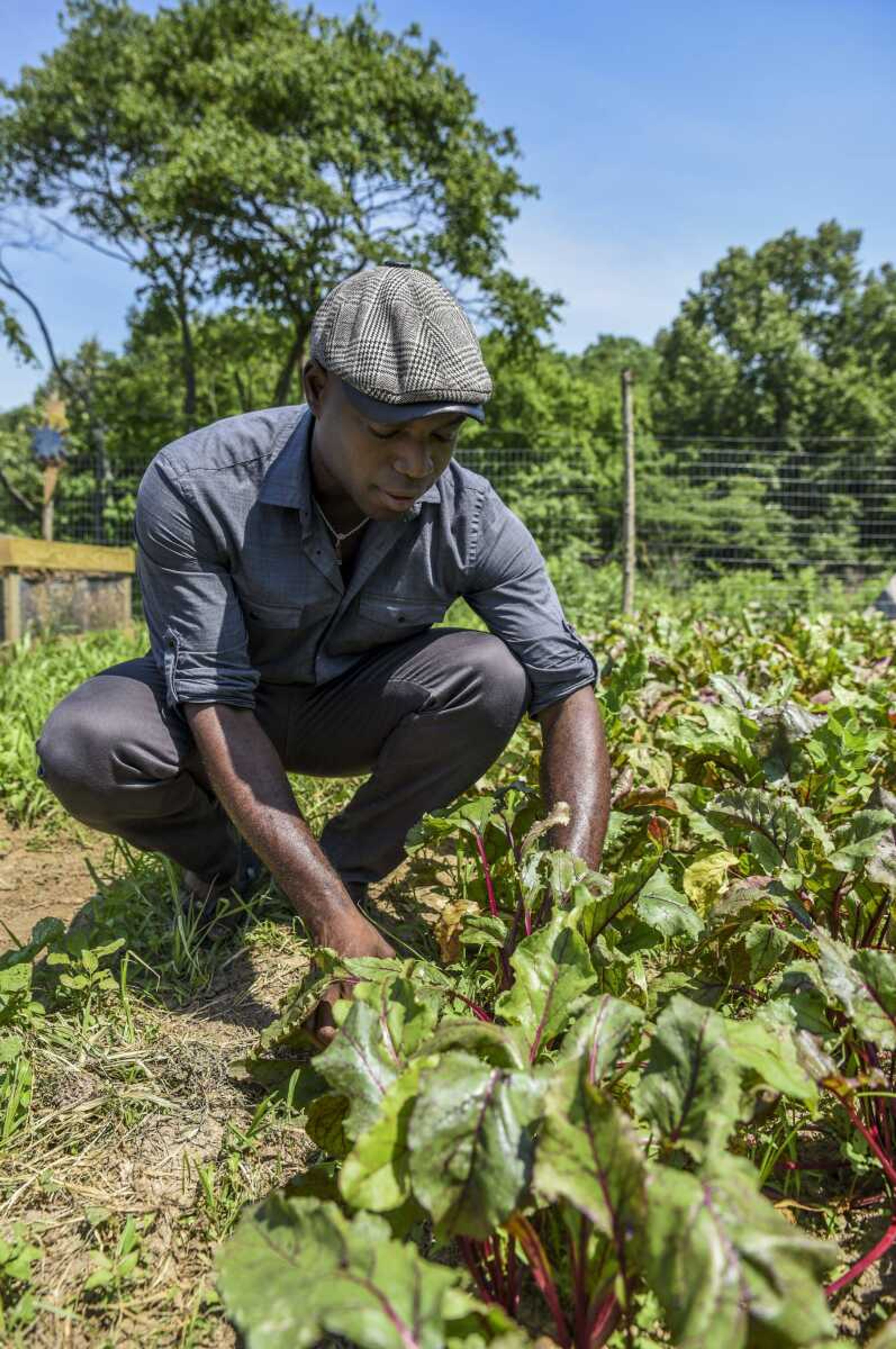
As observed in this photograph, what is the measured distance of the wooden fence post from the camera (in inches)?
325

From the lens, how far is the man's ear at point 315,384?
1893 millimetres

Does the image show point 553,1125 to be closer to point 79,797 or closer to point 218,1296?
point 218,1296

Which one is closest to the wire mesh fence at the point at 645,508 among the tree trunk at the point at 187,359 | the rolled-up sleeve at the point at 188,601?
the tree trunk at the point at 187,359

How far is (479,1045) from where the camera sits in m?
1.23

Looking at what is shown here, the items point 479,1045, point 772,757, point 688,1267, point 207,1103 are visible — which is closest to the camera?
point 688,1267

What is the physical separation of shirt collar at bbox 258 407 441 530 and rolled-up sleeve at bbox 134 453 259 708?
0.52 feet

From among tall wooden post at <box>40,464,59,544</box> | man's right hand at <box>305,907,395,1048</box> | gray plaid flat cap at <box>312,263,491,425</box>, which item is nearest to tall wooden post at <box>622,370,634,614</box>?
tall wooden post at <box>40,464,59,544</box>

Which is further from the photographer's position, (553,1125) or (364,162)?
(364,162)

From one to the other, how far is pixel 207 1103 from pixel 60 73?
16.7 meters

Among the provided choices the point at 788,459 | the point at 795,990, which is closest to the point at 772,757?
the point at 795,990

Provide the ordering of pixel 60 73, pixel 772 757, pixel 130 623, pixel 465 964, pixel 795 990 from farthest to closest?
pixel 60 73
pixel 130 623
pixel 772 757
pixel 465 964
pixel 795 990

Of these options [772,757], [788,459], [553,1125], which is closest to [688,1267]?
[553,1125]

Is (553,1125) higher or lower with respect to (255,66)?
lower

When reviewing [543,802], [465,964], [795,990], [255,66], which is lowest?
[465,964]
